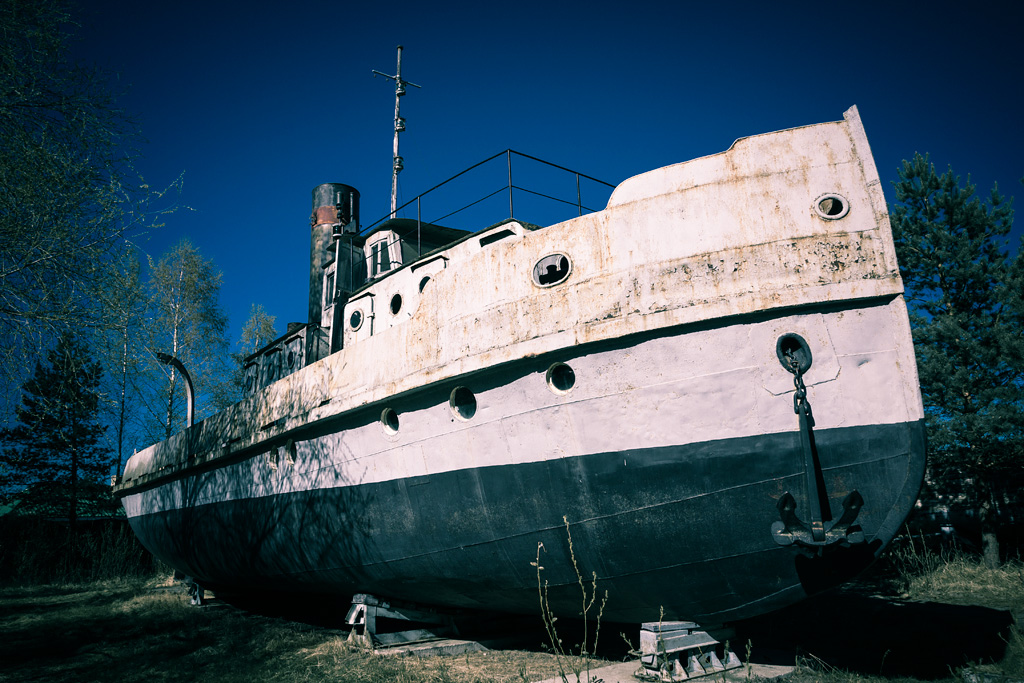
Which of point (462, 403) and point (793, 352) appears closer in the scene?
point (793, 352)

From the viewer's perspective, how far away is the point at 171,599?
1129cm

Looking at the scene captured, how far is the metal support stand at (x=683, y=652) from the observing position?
4668 mm

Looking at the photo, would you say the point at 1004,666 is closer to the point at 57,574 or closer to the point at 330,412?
the point at 330,412

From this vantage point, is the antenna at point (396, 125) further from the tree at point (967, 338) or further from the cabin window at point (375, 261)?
the tree at point (967, 338)

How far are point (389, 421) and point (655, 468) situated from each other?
2917 mm

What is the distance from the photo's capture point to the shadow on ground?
5.49m

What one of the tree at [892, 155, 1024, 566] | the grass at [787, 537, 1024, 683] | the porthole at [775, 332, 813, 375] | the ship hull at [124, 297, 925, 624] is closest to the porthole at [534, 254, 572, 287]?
the ship hull at [124, 297, 925, 624]

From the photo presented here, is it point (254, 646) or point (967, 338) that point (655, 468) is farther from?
point (967, 338)

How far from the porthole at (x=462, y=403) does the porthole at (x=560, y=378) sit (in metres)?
0.88

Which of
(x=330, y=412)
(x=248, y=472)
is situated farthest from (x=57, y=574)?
(x=330, y=412)

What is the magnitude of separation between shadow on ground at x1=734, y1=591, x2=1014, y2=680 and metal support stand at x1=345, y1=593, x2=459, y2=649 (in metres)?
3.26

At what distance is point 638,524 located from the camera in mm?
4570

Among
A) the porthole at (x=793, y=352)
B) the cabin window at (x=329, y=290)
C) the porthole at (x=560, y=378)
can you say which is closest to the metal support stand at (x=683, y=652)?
the porthole at (x=560, y=378)

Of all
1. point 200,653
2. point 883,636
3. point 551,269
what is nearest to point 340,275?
point 551,269
